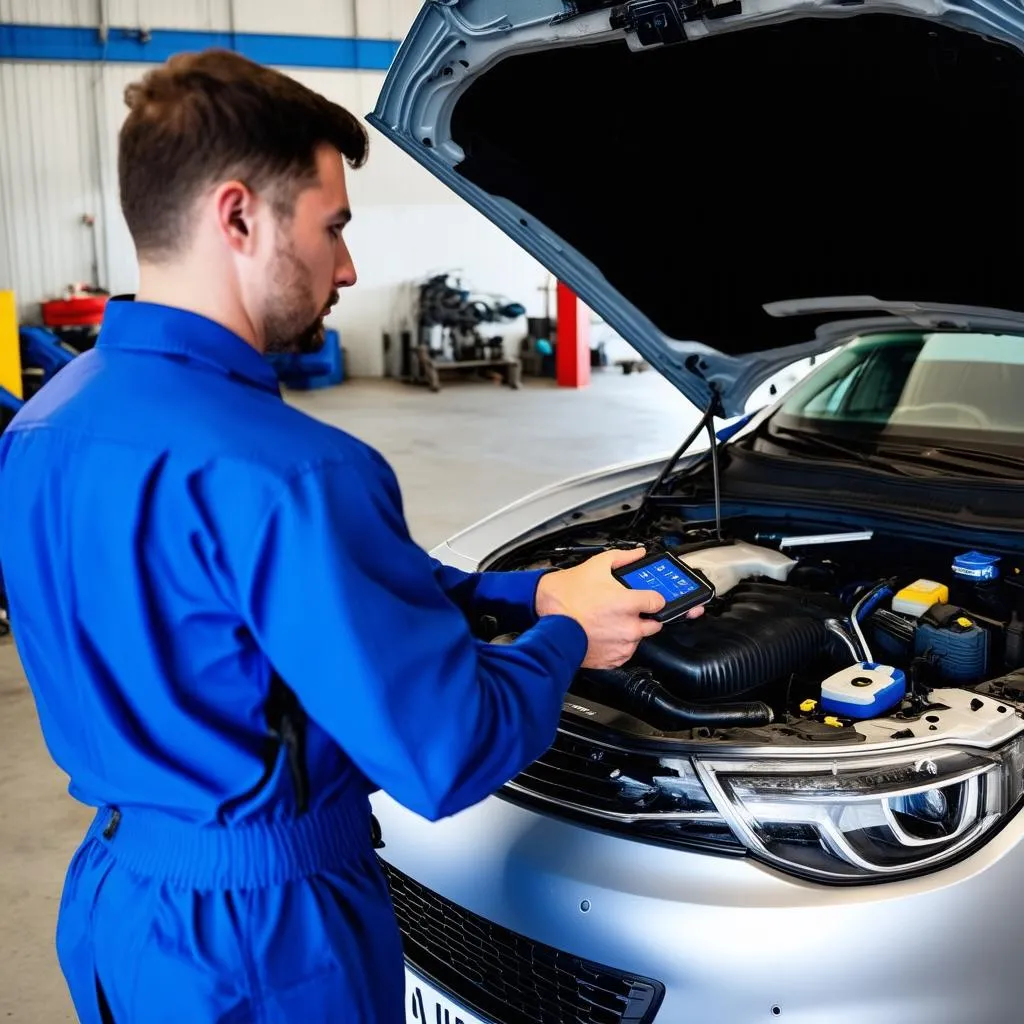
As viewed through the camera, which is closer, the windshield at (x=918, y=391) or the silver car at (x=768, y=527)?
the silver car at (x=768, y=527)

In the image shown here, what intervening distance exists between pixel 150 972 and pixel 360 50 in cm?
1244

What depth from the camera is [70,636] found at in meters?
1.04

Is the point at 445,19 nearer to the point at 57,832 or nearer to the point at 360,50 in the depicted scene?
the point at 57,832

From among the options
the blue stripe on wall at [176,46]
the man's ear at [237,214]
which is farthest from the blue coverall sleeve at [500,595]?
the blue stripe on wall at [176,46]

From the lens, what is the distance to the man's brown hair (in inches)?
38.2

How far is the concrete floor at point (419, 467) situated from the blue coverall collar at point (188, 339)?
1.65 metres

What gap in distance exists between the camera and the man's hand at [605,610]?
4.04 ft

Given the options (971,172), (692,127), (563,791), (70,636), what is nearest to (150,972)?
(70,636)

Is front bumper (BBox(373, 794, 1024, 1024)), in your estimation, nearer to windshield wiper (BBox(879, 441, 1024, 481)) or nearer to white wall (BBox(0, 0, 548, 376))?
windshield wiper (BBox(879, 441, 1024, 481))

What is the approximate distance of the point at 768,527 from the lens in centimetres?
233

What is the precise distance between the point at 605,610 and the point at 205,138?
635mm

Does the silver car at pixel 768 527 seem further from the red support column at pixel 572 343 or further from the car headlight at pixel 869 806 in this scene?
the red support column at pixel 572 343

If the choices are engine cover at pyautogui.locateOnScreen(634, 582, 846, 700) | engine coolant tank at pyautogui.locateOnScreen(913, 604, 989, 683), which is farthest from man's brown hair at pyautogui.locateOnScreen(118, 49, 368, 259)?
engine coolant tank at pyautogui.locateOnScreen(913, 604, 989, 683)

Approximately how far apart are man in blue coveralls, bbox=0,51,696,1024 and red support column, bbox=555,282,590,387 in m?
9.65
